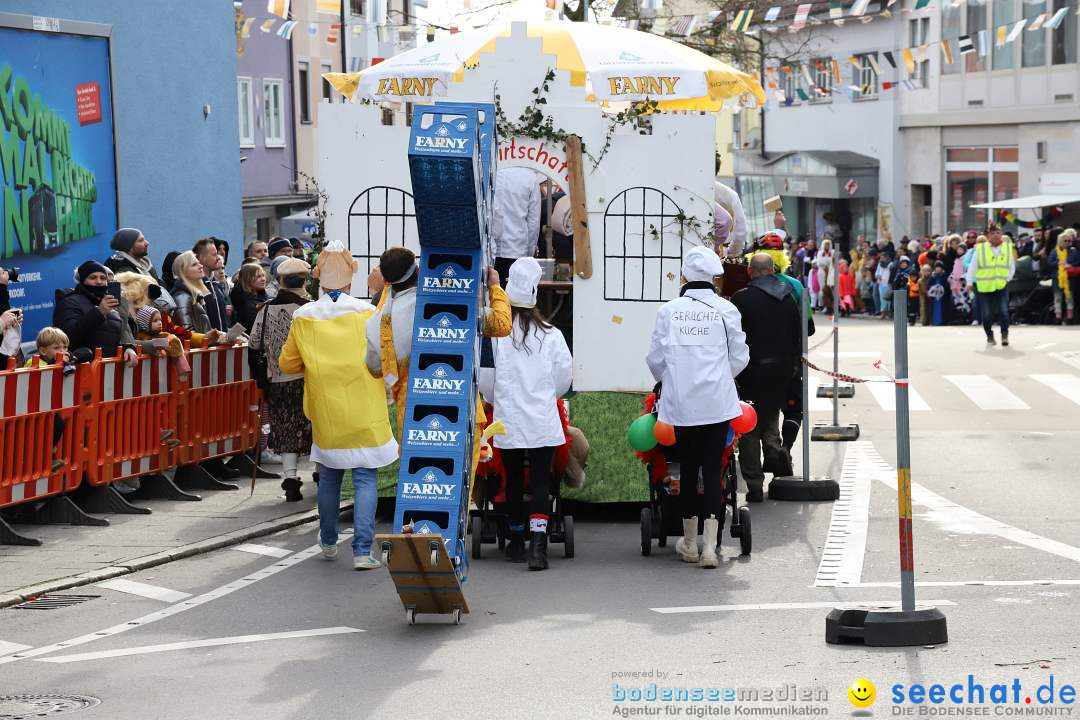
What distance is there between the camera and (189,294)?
14.6 metres

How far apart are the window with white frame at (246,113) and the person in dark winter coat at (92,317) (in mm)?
29979

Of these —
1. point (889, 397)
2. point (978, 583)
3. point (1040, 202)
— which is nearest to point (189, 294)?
point (978, 583)

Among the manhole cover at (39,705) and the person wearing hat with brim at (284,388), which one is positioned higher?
the person wearing hat with brim at (284,388)

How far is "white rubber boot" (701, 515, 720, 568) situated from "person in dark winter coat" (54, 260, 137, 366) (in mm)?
4795

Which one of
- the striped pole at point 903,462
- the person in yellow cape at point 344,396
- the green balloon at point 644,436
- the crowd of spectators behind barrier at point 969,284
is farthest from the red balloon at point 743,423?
the crowd of spectators behind barrier at point 969,284

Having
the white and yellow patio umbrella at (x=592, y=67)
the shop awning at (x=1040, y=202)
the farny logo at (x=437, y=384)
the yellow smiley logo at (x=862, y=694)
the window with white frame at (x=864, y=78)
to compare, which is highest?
the window with white frame at (x=864, y=78)

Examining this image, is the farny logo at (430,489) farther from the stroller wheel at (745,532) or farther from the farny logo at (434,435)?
the stroller wheel at (745,532)

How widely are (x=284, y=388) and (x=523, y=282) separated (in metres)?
3.46

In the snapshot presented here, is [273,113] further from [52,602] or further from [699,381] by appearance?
[52,602]

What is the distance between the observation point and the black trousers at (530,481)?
10195 millimetres

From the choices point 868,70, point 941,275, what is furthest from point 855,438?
point 868,70

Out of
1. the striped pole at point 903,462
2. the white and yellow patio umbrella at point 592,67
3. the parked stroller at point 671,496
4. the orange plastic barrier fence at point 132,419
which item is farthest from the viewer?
the white and yellow patio umbrella at point 592,67

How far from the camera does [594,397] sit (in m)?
12.3

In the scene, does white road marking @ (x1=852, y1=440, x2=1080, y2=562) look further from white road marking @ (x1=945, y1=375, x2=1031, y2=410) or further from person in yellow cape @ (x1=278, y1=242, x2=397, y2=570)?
white road marking @ (x1=945, y1=375, x2=1031, y2=410)
